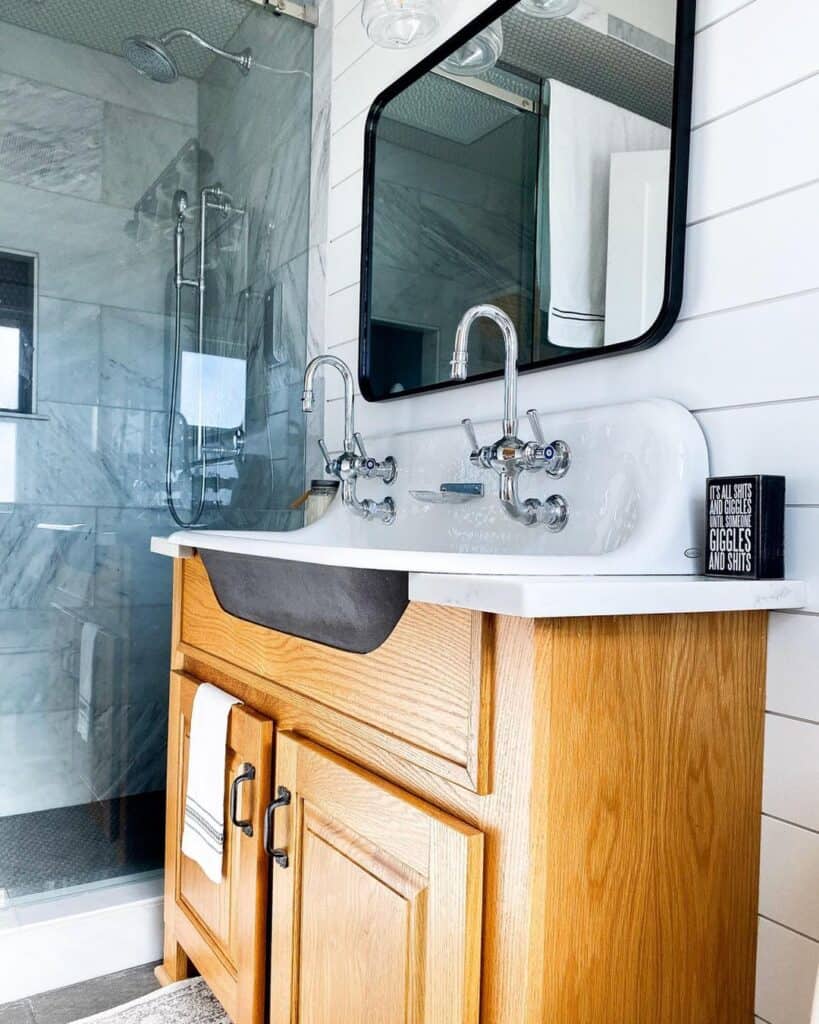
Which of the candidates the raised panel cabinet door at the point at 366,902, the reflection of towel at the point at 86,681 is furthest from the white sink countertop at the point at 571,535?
the reflection of towel at the point at 86,681

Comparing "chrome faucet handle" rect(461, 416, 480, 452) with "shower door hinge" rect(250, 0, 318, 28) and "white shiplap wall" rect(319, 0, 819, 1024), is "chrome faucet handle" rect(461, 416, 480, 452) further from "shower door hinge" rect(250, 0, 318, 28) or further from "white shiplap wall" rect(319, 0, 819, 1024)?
"shower door hinge" rect(250, 0, 318, 28)

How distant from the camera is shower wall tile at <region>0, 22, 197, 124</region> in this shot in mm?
1646

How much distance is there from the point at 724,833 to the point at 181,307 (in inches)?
56.5

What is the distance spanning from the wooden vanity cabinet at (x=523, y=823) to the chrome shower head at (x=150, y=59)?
4.41ft

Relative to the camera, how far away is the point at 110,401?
1.71 m

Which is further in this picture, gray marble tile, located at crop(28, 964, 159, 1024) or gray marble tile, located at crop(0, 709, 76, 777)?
gray marble tile, located at crop(0, 709, 76, 777)

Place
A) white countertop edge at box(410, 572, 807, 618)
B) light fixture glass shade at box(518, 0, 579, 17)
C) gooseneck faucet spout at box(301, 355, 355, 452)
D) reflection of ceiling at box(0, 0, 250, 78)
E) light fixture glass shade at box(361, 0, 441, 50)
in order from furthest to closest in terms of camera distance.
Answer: reflection of ceiling at box(0, 0, 250, 78)
gooseneck faucet spout at box(301, 355, 355, 452)
light fixture glass shade at box(361, 0, 441, 50)
light fixture glass shade at box(518, 0, 579, 17)
white countertop edge at box(410, 572, 807, 618)

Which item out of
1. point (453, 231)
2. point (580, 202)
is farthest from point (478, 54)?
point (580, 202)

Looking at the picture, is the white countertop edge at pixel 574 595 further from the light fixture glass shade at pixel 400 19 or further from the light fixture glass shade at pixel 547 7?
the light fixture glass shade at pixel 400 19

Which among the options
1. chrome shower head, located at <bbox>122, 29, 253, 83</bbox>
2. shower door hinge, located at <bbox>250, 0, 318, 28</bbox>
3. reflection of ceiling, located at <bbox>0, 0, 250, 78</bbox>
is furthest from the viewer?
shower door hinge, located at <bbox>250, 0, 318, 28</bbox>

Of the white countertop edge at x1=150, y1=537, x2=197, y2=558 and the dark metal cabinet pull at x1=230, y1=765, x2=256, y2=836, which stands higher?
the white countertop edge at x1=150, y1=537, x2=197, y2=558

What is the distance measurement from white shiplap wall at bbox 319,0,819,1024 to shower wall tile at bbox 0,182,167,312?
1.07m

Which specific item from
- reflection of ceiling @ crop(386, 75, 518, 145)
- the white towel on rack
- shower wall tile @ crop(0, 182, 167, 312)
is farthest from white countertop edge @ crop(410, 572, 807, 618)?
shower wall tile @ crop(0, 182, 167, 312)

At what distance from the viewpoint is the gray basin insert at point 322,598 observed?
0.86m
